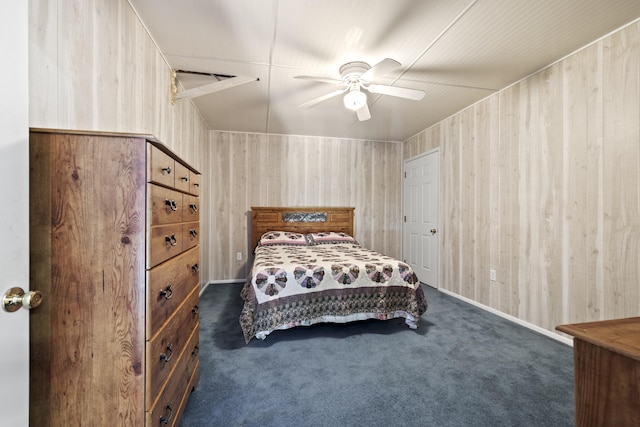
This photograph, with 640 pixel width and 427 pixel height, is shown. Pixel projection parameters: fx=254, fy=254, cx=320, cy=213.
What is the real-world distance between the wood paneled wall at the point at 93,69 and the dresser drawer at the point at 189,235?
0.65 m

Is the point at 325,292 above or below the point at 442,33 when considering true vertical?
below

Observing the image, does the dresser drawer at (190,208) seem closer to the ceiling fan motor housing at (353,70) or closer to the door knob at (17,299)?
the door knob at (17,299)

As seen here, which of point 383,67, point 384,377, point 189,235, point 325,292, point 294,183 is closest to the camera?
point 189,235

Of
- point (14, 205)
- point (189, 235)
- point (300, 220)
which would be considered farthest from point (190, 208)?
point (300, 220)

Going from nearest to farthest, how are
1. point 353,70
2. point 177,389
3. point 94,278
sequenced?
point 94,278
point 177,389
point 353,70

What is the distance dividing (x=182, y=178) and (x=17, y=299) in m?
0.75

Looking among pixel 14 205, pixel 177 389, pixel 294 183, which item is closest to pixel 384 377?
pixel 177 389

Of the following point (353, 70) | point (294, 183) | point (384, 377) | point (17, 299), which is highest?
point (353, 70)

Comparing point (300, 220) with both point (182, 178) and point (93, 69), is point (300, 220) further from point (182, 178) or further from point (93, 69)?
point (93, 69)

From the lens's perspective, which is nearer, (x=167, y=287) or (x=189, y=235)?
(x=167, y=287)

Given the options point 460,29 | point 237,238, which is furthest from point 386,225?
point 460,29

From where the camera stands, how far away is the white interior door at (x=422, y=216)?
3867mm

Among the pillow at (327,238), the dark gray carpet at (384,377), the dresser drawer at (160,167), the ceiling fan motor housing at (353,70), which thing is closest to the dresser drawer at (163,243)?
the dresser drawer at (160,167)

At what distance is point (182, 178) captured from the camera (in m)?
1.29
